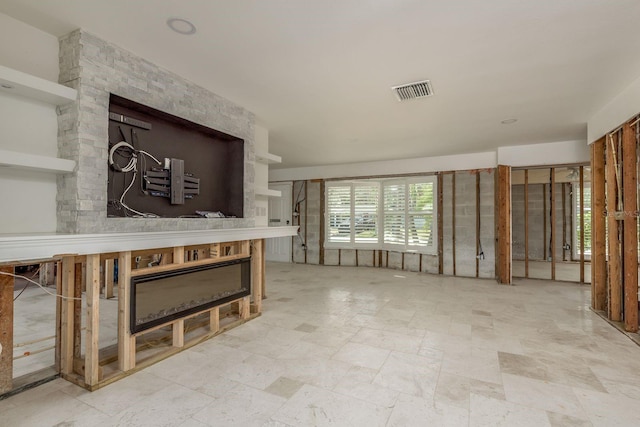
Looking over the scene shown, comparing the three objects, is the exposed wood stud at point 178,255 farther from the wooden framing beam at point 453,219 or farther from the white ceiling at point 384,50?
the wooden framing beam at point 453,219

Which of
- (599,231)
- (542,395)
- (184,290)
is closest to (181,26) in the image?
(184,290)

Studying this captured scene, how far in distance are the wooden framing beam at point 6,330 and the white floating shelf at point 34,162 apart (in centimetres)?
72

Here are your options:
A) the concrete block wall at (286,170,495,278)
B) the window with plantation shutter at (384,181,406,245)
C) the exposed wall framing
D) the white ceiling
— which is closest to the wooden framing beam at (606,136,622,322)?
the exposed wall framing

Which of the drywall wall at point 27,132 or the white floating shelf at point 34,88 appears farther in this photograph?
the drywall wall at point 27,132

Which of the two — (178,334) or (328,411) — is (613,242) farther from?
(178,334)

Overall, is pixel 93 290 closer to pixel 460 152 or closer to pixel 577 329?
pixel 577 329

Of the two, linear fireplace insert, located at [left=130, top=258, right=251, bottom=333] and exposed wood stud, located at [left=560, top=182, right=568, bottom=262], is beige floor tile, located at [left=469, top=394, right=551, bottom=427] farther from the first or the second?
exposed wood stud, located at [left=560, top=182, right=568, bottom=262]

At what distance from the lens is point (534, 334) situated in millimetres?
3340

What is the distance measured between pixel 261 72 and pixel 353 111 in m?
1.52

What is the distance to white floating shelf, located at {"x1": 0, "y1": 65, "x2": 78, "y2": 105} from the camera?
203 cm

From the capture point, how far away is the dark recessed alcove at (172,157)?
112 inches

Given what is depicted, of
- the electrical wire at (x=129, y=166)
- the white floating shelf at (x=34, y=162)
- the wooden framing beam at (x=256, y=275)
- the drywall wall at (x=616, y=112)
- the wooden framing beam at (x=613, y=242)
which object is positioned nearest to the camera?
the white floating shelf at (x=34, y=162)

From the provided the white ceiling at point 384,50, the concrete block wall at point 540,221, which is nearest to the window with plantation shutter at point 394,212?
the white ceiling at point 384,50

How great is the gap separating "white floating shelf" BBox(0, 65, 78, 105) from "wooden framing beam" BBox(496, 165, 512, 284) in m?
6.58
